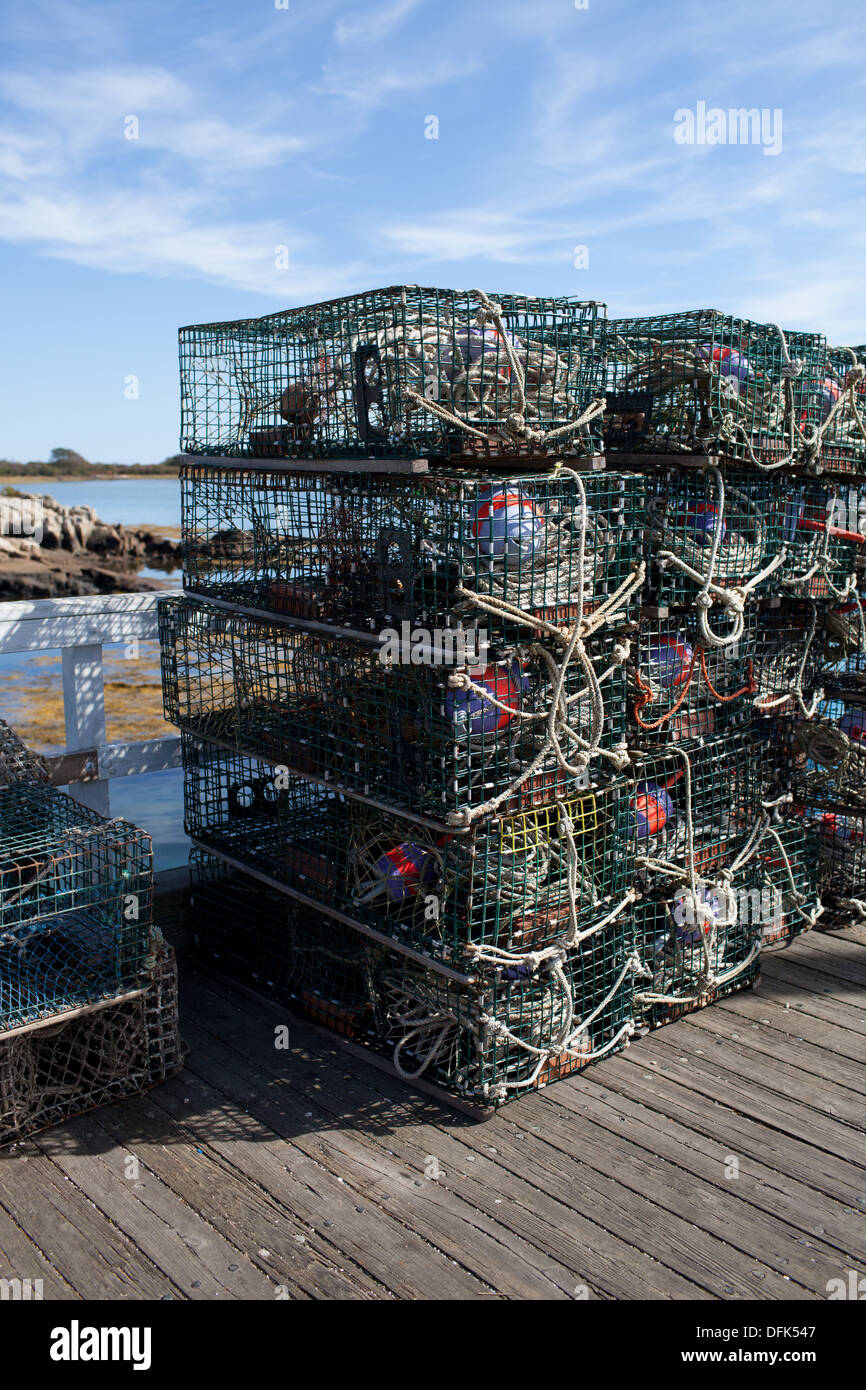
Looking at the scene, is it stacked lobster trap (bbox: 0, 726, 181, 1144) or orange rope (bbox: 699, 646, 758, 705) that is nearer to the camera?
stacked lobster trap (bbox: 0, 726, 181, 1144)

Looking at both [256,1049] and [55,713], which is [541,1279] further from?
[55,713]

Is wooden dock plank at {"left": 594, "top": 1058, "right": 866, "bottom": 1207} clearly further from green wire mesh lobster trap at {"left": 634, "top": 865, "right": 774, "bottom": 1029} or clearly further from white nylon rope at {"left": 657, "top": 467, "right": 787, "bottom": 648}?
white nylon rope at {"left": 657, "top": 467, "right": 787, "bottom": 648}

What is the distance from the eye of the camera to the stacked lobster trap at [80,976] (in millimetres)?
3402

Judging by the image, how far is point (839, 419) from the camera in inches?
183

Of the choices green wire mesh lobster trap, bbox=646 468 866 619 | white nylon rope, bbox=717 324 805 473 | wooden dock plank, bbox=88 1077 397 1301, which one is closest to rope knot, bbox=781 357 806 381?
white nylon rope, bbox=717 324 805 473

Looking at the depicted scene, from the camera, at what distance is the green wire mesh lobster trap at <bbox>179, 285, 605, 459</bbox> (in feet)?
10.7

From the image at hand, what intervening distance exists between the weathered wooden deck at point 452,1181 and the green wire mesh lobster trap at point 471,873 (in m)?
0.56

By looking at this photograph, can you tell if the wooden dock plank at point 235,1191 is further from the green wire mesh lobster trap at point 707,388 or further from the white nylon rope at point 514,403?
the green wire mesh lobster trap at point 707,388

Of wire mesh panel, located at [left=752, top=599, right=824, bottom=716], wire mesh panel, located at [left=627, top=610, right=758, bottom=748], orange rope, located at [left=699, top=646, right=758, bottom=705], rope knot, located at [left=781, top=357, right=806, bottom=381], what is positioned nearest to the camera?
wire mesh panel, located at [left=627, top=610, right=758, bottom=748]

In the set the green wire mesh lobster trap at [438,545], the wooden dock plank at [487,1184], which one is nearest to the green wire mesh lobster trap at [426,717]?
the green wire mesh lobster trap at [438,545]

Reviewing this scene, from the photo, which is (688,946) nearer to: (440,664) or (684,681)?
(684,681)

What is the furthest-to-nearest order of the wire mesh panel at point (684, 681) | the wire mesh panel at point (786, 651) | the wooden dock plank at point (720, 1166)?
the wire mesh panel at point (786, 651)
the wire mesh panel at point (684, 681)
the wooden dock plank at point (720, 1166)

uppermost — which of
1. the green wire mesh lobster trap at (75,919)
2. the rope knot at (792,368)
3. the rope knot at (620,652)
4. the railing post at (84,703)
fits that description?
the rope knot at (792,368)

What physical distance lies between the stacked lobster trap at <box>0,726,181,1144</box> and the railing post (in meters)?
0.84
